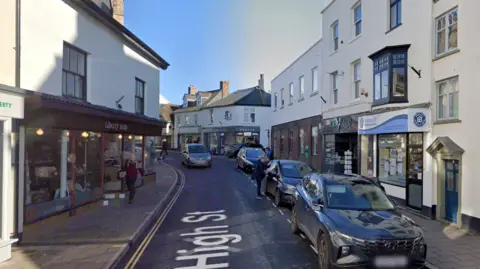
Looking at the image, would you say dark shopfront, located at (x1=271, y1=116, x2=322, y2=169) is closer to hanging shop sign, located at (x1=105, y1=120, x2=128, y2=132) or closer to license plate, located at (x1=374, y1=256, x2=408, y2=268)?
hanging shop sign, located at (x1=105, y1=120, x2=128, y2=132)

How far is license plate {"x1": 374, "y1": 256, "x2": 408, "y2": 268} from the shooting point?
474cm

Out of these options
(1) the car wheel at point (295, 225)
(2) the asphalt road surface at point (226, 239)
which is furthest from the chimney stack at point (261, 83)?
(1) the car wheel at point (295, 225)

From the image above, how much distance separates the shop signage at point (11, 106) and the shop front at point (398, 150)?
33.2 ft

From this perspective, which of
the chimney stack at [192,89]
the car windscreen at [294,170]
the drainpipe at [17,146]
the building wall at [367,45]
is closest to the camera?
the drainpipe at [17,146]

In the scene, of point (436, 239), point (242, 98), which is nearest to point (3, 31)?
point (436, 239)

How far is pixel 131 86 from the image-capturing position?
1379 centimetres

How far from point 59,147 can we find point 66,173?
81 centimetres

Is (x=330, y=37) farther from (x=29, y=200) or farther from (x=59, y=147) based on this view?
(x=29, y=200)

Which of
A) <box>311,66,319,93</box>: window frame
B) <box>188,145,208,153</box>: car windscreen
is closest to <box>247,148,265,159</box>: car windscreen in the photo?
<box>188,145,208,153</box>: car windscreen

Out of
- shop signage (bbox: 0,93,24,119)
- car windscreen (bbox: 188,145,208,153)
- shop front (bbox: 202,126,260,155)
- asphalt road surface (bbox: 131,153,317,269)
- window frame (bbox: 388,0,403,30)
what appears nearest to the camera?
shop signage (bbox: 0,93,24,119)

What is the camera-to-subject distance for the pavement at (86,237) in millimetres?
5789

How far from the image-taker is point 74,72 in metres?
9.64

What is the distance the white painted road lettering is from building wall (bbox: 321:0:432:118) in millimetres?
7330

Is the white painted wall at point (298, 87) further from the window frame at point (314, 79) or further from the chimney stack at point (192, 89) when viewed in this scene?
the chimney stack at point (192, 89)
